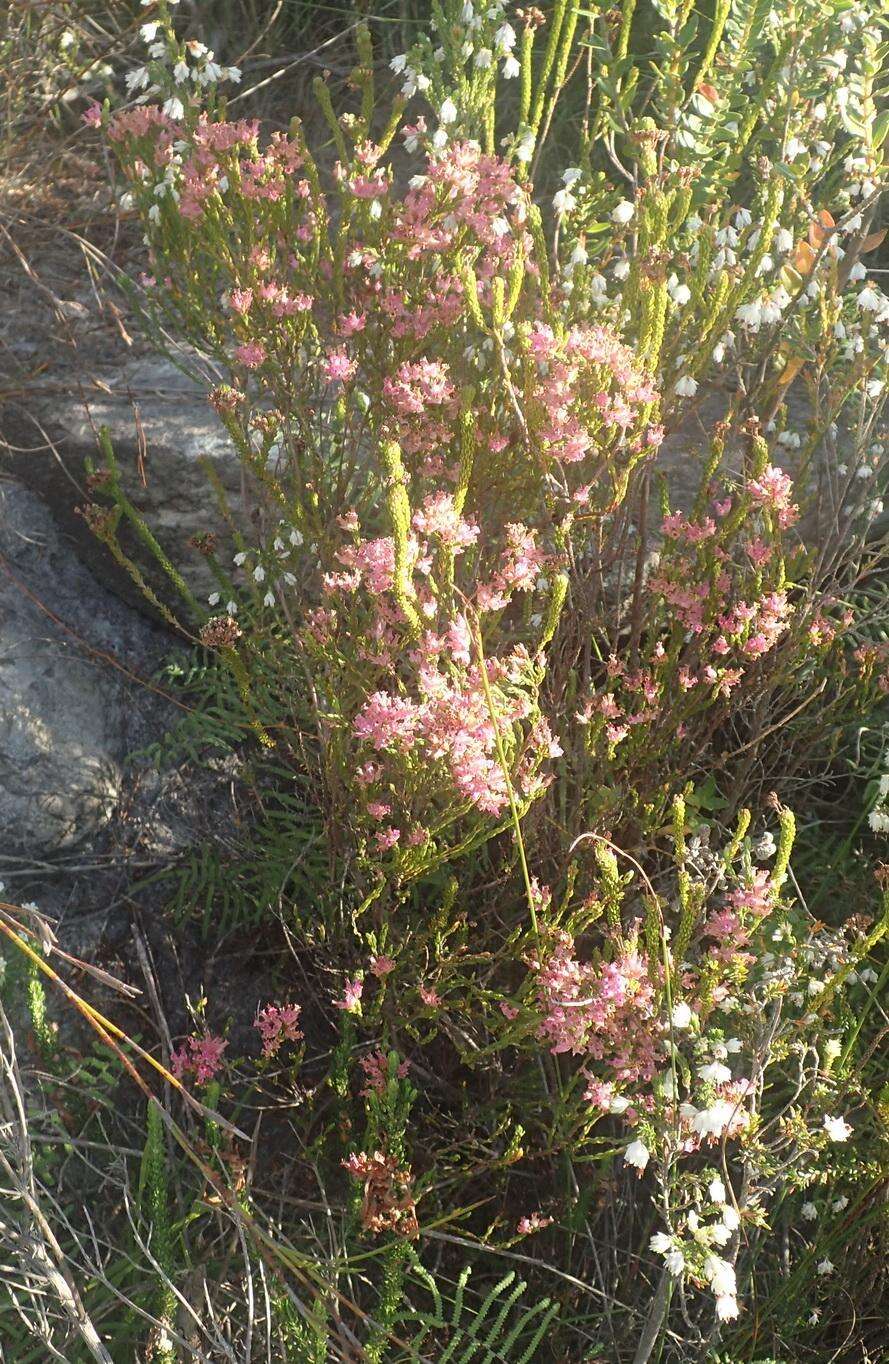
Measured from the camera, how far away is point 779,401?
2.47 meters

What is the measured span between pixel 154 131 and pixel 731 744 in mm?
1679

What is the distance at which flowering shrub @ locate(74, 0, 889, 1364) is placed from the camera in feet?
5.61

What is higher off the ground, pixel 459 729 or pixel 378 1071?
pixel 459 729

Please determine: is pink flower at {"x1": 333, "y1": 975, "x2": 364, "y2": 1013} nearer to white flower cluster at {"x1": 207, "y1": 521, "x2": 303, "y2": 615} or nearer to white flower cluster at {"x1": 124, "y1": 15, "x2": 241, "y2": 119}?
white flower cluster at {"x1": 207, "y1": 521, "x2": 303, "y2": 615}

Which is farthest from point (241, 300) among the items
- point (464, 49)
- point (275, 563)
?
point (464, 49)

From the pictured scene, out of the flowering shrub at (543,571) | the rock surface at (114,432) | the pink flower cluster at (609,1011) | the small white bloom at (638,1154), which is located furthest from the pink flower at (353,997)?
the rock surface at (114,432)

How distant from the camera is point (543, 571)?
2078mm

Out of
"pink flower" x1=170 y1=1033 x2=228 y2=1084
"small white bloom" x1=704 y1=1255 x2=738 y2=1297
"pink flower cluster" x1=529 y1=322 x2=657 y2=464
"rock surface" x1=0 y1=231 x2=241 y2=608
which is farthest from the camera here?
"rock surface" x1=0 y1=231 x2=241 y2=608

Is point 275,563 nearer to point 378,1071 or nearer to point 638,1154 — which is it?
point 378,1071

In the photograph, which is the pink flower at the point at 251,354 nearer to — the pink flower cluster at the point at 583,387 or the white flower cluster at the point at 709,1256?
the pink flower cluster at the point at 583,387

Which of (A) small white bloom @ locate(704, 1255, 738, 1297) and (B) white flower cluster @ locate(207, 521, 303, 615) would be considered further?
(B) white flower cluster @ locate(207, 521, 303, 615)

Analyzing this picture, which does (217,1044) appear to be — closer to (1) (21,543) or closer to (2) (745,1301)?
(2) (745,1301)

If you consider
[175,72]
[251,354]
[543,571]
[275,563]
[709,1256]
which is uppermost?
[175,72]

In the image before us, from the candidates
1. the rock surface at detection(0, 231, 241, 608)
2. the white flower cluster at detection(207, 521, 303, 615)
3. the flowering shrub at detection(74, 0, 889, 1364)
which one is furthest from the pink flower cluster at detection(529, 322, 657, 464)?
the rock surface at detection(0, 231, 241, 608)
